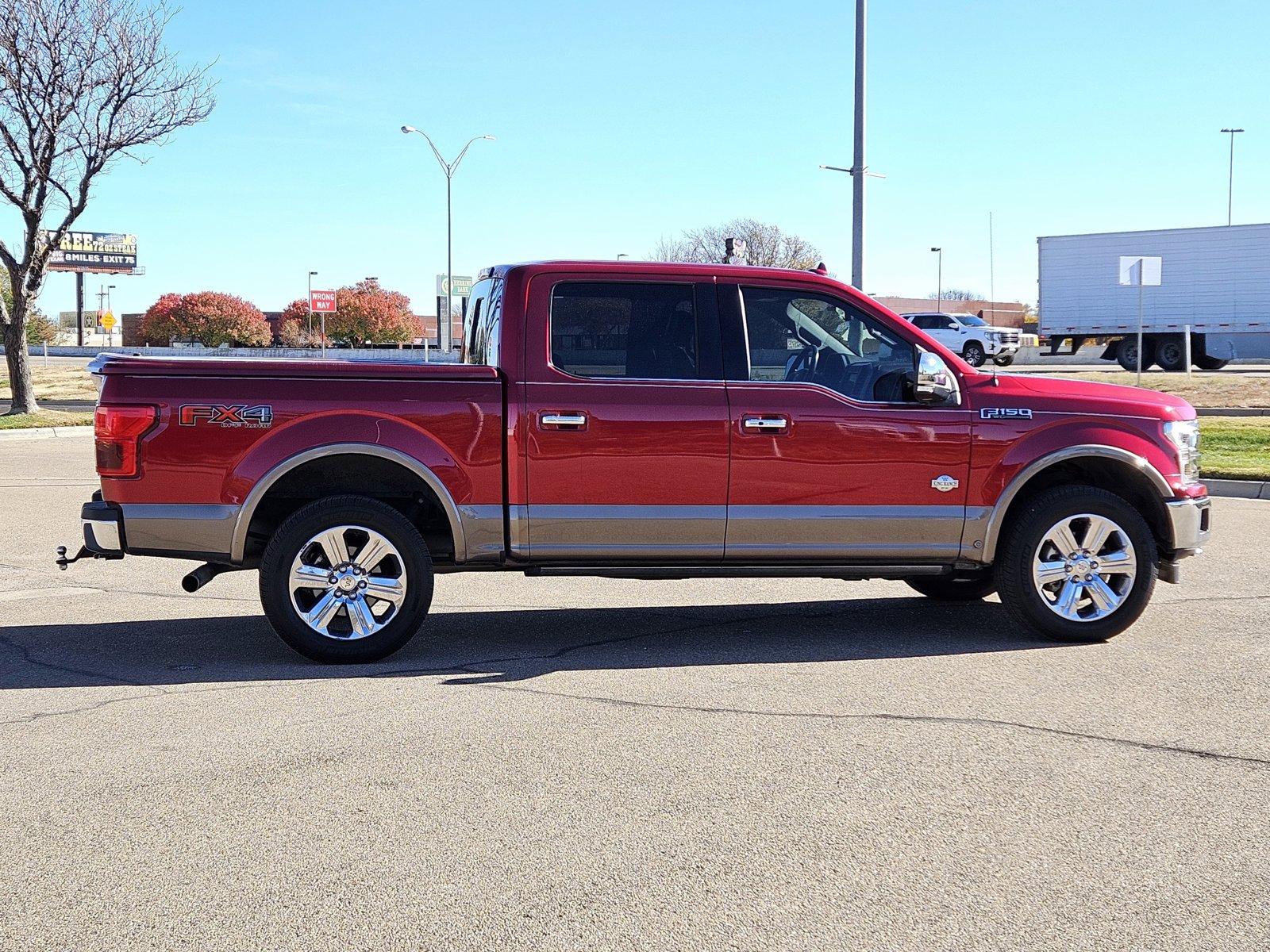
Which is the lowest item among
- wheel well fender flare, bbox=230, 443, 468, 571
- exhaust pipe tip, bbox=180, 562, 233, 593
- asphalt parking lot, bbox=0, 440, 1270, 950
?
asphalt parking lot, bbox=0, 440, 1270, 950

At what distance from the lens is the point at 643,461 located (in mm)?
6582

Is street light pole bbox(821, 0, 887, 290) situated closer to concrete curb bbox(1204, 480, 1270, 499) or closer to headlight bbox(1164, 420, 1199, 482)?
concrete curb bbox(1204, 480, 1270, 499)

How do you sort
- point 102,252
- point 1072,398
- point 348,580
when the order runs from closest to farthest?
point 348,580 < point 1072,398 < point 102,252

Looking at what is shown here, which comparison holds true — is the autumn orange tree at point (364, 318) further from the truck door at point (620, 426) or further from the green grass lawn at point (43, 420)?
the truck door at point (620, 426)

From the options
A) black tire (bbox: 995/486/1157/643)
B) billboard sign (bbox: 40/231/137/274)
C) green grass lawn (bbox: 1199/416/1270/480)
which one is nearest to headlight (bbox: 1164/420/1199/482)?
black tire (bbox: 995/486/1157/643)

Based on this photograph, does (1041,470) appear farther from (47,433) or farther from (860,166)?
(47,433)

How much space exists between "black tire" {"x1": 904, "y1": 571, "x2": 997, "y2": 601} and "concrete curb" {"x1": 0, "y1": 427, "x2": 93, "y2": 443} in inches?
720

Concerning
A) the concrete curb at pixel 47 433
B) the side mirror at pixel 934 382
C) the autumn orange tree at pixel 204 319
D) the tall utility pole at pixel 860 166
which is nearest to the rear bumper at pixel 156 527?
the side mirror at pixel 934 382

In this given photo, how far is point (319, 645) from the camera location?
6410mm

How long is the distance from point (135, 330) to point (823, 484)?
93.7 metres

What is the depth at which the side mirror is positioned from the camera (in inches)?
267

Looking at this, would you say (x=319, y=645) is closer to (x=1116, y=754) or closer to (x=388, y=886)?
(x=388, y=886)

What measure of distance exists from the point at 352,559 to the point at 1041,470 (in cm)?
367

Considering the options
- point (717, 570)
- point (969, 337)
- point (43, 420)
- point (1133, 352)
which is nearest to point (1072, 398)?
point (717, 570)
